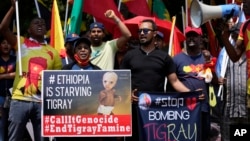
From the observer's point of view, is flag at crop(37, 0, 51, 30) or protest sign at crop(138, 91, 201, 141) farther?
flag at crop(37, 0, 51, 30)

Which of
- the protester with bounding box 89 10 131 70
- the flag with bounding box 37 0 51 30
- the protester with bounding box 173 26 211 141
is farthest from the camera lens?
the flag with bounding box 37 0 51 30

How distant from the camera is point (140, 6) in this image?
1330cm

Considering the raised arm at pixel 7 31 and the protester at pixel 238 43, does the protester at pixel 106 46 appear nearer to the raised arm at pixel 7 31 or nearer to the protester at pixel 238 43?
the raised arm at pixel 7 31

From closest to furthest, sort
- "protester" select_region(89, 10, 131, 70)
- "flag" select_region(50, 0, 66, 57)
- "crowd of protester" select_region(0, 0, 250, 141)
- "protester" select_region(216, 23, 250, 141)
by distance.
A: "crowd of protester" select_region(0, 0, 250, 141)
"protester" select_region(216, 23, 250, 141)
"protester" select_region(89, 10, 131, 70)
"flag" select_region(50, 0, 66, 57)

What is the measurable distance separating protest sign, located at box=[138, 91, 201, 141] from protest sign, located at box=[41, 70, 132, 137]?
0.96 feet

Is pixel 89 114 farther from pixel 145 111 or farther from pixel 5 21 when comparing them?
pixel 5 21

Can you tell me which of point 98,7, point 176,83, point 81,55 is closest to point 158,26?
point 98,7

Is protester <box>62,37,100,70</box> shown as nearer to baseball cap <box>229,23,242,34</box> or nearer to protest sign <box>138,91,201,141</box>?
protest sign <box>138,91,201,141</box>

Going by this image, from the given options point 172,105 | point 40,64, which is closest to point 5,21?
point 40,64

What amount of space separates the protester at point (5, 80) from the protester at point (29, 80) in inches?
32.5

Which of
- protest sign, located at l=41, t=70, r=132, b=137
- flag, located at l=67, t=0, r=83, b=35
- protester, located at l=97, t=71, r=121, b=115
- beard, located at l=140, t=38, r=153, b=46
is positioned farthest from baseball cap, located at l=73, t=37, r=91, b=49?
flag, located at l=67, t=0, r=83, b=35

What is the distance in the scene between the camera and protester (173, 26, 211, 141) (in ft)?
33.6

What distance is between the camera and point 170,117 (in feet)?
31.8

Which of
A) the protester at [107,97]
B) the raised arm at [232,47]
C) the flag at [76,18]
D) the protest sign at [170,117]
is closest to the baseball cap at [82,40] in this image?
the protester at [107,97]
